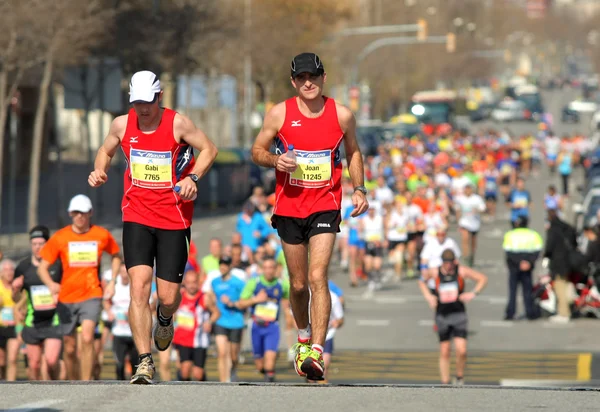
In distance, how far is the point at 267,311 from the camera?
57.5 ft

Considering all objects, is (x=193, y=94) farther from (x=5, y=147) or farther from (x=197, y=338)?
(x=197, y=338)

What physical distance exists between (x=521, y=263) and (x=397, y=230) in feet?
16.9

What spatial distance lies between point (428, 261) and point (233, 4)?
118 ft

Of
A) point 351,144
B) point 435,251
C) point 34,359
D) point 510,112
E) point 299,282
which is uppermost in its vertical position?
point 510,112

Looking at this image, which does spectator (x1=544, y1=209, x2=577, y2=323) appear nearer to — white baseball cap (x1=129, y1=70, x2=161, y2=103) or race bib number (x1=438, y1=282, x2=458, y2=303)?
race bib number (x1=438, y1=282, x2=458, y2=303)

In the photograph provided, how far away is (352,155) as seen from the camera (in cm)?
966

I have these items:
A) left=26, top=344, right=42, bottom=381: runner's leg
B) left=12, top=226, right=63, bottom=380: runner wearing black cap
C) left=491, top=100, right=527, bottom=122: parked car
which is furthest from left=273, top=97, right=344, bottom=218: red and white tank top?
left=491, top=100, right=527, bottom=122: parked car

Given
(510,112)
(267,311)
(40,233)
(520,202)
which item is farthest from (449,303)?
(510,112)

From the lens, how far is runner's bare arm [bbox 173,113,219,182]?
9367 mm

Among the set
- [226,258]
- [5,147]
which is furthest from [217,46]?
[226,258]

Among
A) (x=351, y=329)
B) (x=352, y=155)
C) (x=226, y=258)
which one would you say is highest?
(x=352, y=155)

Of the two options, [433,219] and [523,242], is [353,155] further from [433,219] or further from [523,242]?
[433,219]

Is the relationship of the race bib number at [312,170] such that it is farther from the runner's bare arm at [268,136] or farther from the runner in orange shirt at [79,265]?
the runner in orange shirt at [79,265]

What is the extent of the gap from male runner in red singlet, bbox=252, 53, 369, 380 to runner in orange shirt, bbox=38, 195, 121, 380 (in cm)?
388
